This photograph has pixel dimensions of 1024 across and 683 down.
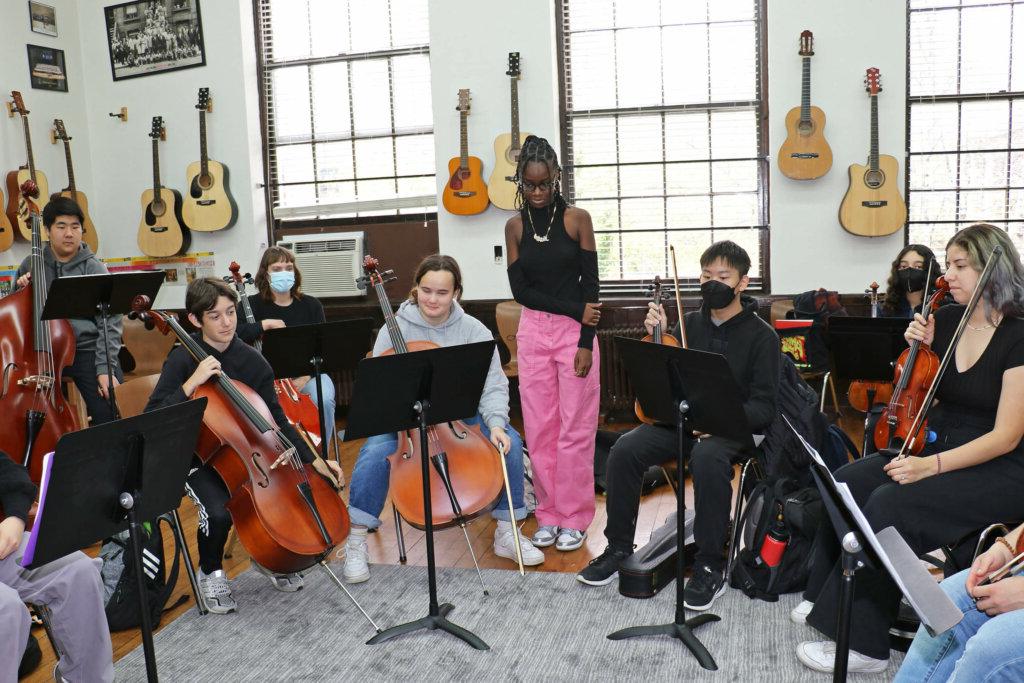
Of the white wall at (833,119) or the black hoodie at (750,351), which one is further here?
the white wall at (833,119)

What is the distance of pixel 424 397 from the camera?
265 cm

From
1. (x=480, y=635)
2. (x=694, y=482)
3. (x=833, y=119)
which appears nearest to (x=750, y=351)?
(x=694, y=482)

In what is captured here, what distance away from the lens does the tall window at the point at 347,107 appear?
5.91 meters

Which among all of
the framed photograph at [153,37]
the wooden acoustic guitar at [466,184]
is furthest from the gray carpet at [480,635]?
the framed photograph at [153,37]

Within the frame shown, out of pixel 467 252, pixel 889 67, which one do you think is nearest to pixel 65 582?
pixel 467 252

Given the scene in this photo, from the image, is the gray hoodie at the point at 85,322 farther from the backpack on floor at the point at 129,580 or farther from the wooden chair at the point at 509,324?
the wooden chair at the point at 509,324

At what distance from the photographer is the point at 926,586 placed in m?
1.56

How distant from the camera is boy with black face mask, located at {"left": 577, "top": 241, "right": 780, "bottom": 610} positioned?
2.88m

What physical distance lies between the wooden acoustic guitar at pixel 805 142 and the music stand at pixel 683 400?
2857 mm

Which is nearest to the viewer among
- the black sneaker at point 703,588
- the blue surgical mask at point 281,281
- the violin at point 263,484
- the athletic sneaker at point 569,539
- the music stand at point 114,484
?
the music stand at point 114,484

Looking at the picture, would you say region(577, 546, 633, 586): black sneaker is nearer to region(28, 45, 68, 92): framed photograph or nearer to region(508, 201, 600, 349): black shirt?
region(508, 201, 600, 349): black shirt

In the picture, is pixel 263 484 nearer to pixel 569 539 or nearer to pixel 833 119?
pixel 569 539

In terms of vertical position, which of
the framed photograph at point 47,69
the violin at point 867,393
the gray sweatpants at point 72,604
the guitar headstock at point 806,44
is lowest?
the gray sweatpants at point 72,604

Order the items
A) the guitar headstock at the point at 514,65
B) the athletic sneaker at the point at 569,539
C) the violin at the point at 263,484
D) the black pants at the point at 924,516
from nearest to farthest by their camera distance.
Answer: the black pants at the point at 924,516, the violin at the point at 263,484, the athletic sneaker at the point at 569,539, the guitar headstock at the point at 514,65
